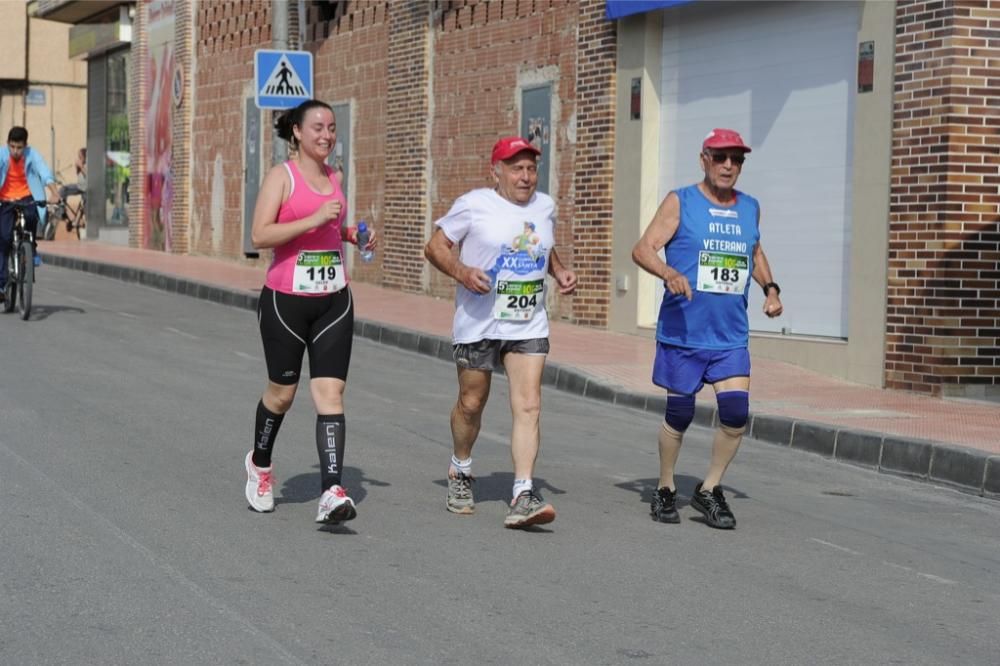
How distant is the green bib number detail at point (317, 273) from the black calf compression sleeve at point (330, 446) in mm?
567

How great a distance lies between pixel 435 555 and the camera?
22.8 feet

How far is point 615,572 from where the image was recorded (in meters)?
6.80

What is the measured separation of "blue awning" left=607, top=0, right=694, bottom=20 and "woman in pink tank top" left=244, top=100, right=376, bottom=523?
9735 millimetres

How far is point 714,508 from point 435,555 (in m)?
1.70

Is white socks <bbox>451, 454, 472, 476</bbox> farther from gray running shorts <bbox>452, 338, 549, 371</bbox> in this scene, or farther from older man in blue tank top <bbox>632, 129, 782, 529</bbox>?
older man in blue tank top <bbox>632, 129, 782, 529</bbox>

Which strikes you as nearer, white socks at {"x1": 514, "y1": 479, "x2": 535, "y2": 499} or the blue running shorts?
white socks at {"x1": 514, "y1": 479, "x2": 535, "y2": 499}

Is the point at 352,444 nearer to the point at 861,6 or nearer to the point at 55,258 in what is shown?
the point at 861,6

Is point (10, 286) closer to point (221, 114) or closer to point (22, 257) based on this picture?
point (22, 257)

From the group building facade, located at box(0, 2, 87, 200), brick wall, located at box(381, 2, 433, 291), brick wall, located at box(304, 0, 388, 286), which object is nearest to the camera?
brick wall, located at box(381, 2, 433, 291)

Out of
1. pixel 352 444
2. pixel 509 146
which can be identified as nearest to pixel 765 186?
pixel 352 444

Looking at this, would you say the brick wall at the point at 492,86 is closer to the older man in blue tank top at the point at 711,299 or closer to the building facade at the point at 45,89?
the older man in blue tank top at the point at 711,299

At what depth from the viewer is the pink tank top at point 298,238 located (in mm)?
7500

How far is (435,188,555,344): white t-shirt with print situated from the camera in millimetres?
7766

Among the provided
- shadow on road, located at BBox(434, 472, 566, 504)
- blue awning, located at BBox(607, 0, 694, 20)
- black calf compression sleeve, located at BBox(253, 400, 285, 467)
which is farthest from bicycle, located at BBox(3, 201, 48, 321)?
black calf compression sleeve, located at BBox(253, 400, 285, 467)
